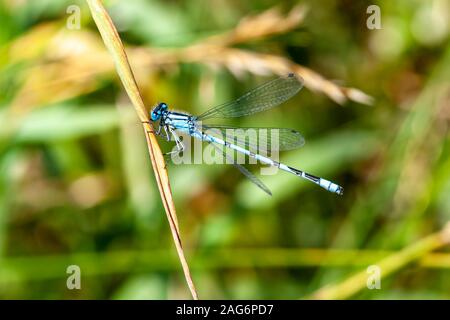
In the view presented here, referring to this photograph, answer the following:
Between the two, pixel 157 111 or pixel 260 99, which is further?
pixel 260 99

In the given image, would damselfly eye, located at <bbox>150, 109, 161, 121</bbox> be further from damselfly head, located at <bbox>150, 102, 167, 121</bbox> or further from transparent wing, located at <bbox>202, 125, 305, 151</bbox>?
transparent wing, located at <bbox>202, 125, 305, 151</bbox>

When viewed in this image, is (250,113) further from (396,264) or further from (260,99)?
(396,264)

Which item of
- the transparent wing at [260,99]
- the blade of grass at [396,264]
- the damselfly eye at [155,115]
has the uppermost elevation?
the transparent wing at [260,99]

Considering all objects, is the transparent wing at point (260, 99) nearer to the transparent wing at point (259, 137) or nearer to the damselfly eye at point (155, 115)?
the transparent wing at point (259, 137)

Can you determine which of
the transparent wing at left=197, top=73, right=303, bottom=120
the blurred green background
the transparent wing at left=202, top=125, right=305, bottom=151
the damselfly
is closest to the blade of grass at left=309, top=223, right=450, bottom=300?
the blurred green background

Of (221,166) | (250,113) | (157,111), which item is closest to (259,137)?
(250,113)

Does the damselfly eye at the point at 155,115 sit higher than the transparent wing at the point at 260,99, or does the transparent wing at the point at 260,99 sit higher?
the transparent wing at the point at 260,99

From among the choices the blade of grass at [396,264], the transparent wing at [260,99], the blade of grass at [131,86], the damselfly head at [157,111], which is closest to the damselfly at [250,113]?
the transparent wing at [260,99]
